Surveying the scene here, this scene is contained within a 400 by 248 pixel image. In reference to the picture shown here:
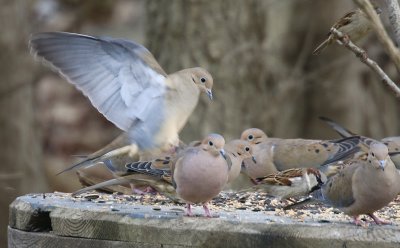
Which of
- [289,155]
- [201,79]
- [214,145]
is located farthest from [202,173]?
[289,155]

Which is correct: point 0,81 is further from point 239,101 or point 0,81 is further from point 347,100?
point 347,100

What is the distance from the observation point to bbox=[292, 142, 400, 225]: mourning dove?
15.1 feet

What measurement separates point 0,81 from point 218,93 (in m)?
2.22

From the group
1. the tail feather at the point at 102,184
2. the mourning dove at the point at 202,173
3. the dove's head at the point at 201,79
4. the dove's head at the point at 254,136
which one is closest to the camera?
the mourning dove at the point at 202,173

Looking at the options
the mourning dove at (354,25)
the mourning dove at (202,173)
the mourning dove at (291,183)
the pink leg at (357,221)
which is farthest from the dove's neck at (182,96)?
the pink leg at (357,221)

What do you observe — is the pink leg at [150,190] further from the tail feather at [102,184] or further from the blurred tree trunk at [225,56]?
the blurred tree trunk at [225,56]

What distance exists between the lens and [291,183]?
6.02 metres

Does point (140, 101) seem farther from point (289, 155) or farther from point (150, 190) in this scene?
point (289, 155)

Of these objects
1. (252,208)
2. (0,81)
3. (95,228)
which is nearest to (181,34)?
(0,81)

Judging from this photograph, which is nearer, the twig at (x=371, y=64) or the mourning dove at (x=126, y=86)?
the twig at (x=371, y=64)

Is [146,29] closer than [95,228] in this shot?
No

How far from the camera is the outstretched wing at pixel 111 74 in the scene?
600 cm

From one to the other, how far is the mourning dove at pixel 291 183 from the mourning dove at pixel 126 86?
2.12 feet

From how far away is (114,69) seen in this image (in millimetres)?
6094
